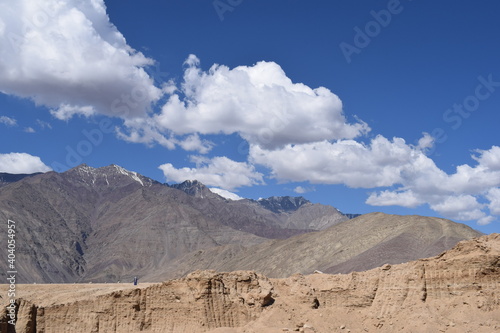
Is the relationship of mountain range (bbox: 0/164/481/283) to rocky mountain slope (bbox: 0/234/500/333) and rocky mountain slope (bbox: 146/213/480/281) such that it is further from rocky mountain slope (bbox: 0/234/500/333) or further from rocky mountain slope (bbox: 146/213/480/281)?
rocky mountain slope (bbox: 0/234/500/333)

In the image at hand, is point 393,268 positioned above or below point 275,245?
below

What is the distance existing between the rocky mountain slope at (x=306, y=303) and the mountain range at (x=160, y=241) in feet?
142

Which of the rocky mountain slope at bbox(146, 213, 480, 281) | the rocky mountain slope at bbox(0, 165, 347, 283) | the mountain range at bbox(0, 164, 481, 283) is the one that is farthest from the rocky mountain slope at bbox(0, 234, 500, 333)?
the rocky mountain slope at bbox(0, 165, 347, 283)

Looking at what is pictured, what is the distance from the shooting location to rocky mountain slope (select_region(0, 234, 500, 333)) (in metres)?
24.5

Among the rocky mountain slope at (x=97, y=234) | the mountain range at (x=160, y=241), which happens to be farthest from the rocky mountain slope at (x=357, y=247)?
the rocky mountain slope at (x=97, y=234)

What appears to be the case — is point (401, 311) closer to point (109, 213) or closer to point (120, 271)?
point (120, 271)

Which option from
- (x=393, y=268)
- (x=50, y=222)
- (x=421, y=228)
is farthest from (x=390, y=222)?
(x=50, y=222)

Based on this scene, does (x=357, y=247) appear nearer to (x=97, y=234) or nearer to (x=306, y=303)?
(x=306, y=303)

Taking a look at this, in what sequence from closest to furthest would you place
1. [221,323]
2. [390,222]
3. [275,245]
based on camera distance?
[221,323]
[390,222]
[275,245]

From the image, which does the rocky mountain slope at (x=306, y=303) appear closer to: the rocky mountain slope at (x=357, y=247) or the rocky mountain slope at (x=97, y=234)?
the rocky mountain slope at (x=357, y=247)

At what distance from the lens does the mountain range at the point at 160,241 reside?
7881cm

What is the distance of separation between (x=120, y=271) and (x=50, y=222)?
3782 centimetres

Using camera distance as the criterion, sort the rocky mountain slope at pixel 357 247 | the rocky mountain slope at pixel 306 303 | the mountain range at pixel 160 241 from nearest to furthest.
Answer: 1. the rocky mountain slope at pixel 306 303
2. the rocky mountain slope at pixel 357 247
3. the mountain range at pixel 160 241

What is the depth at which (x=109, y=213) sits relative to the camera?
7210 inches
